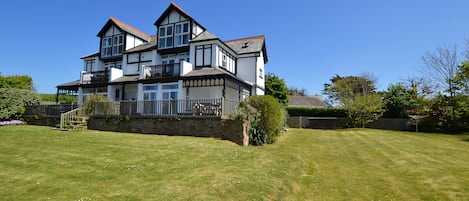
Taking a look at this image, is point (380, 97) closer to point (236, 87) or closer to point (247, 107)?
point (236, 87)

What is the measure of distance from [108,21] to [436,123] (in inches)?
1408

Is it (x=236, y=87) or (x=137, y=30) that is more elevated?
(x=137, y=30)

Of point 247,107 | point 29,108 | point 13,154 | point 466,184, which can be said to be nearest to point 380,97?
point 247,107

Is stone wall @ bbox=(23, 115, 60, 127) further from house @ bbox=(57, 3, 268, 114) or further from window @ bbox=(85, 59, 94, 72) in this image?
window @ bbox=(85, 59, 94, 72)

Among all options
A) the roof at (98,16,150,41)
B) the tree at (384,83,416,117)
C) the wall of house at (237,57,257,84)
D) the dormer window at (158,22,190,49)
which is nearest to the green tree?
the tree at (384,83,416,117)

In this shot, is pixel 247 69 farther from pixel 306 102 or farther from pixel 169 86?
pixel 306 102

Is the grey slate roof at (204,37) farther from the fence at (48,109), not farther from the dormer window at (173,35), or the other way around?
the fence at (48,109)

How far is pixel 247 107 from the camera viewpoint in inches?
584

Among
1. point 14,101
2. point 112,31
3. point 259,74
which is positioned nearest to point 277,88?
point 259,74

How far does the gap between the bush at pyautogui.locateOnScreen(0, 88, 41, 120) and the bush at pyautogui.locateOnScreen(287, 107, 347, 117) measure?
2964 centimetres

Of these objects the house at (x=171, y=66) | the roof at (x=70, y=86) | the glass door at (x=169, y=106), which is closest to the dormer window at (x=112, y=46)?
the house at (x=171, y=66)

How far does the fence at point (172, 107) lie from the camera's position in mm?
15696

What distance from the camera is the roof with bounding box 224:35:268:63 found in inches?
1033

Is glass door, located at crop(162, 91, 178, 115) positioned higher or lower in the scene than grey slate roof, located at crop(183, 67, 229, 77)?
lower
